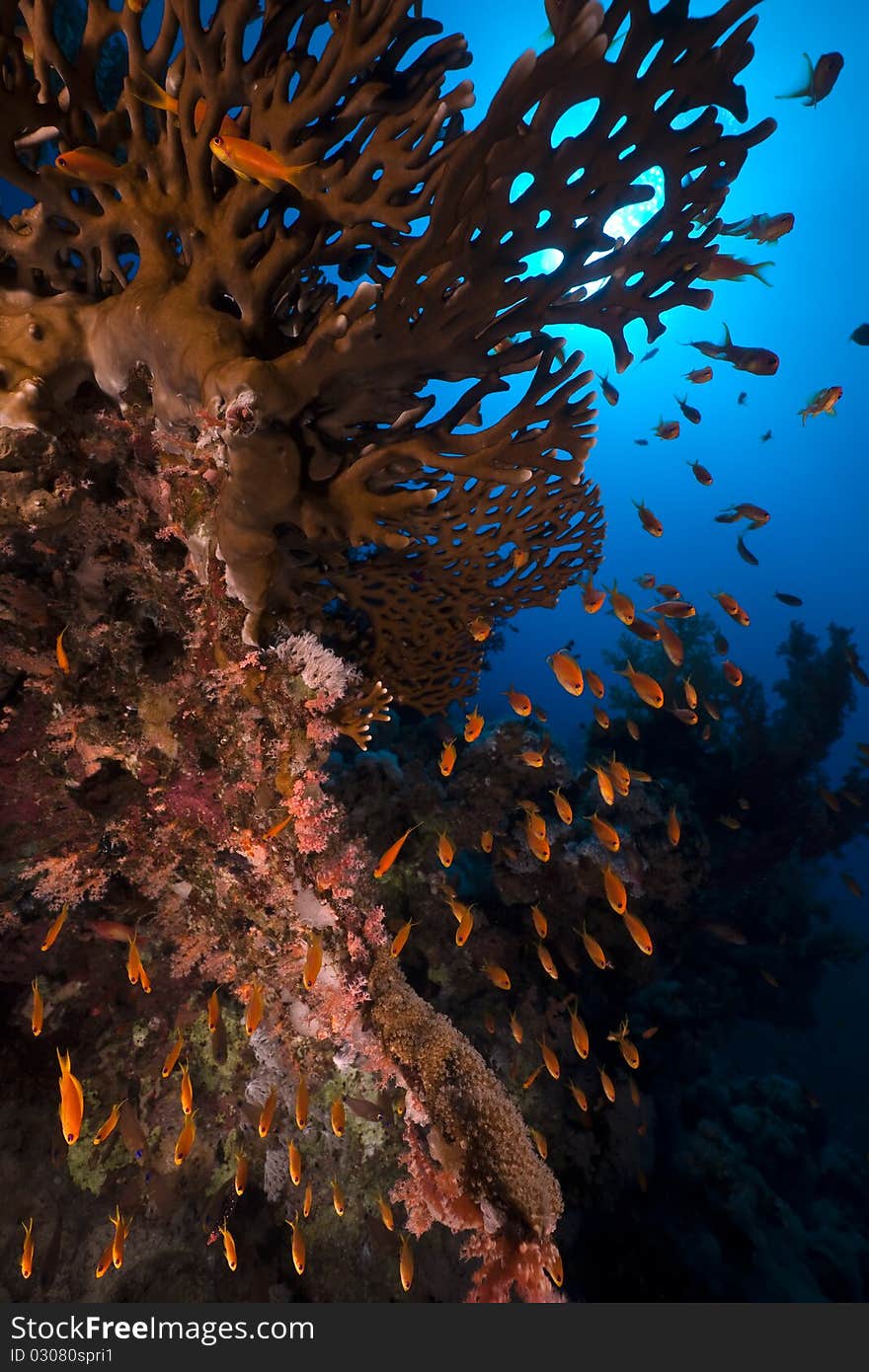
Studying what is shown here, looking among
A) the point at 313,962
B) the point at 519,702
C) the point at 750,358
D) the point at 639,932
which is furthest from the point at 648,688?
the point at 313,962

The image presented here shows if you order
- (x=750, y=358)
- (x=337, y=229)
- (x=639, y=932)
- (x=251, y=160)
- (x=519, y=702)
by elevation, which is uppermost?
(x=750, y=358)

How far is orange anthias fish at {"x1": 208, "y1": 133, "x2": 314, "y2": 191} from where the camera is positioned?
6.57 ft

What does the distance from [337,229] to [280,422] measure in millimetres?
1009

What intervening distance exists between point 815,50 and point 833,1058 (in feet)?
160

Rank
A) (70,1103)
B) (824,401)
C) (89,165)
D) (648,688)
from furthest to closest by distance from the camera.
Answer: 1. (824,401)
2. (648,688)
3. (70,1103)
4. (89,165)

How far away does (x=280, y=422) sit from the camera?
265 centimetres

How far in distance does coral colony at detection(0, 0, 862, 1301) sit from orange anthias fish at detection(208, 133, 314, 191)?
0.05 feet

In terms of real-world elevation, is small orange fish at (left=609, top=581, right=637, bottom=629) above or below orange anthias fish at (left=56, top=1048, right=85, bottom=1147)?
above

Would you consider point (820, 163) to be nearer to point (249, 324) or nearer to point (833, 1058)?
point (833, 1058)

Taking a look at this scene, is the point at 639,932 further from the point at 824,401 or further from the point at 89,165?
the point at 824,401

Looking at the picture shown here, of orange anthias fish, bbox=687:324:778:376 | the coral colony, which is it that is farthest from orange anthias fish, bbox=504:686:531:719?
orange anthias fish, bbox=687:324:778:376

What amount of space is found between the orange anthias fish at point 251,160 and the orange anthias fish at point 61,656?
232cm

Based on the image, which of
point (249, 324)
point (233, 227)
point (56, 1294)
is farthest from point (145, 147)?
point (56, 1294)

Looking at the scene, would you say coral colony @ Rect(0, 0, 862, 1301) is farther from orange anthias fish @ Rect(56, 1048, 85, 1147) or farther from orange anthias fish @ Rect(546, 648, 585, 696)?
orange anthias fish @ Rect(546, 648, 585, 696)
